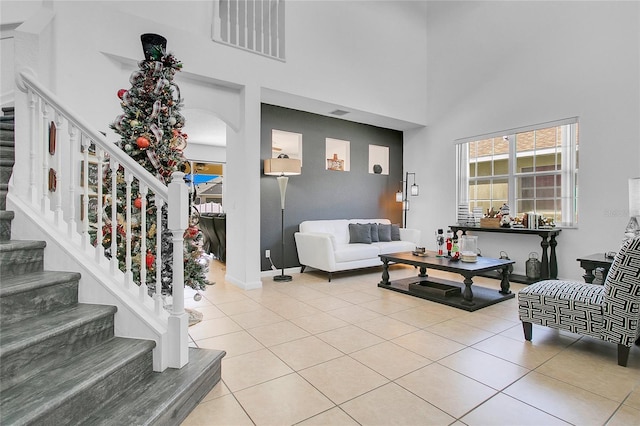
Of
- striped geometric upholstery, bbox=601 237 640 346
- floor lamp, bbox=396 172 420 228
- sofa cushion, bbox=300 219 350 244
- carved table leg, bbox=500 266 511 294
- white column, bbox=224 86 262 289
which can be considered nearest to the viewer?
striped geometric upholstery, bbox=601 237 640 346

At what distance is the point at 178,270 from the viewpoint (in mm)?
1969

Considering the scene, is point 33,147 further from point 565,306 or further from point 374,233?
point 374,233

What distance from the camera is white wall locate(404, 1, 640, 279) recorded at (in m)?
4.45

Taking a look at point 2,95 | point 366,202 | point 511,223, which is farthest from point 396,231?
point 2,95

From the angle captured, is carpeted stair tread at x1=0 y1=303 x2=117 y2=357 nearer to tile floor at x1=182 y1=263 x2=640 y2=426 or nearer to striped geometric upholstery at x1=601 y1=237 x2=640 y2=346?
tile floor at x1=182 y1=263 x2=640 y2=426

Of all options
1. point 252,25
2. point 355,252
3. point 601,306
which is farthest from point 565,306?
point 252,25

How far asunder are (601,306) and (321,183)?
4.36 metres

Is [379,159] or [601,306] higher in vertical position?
[379,159]

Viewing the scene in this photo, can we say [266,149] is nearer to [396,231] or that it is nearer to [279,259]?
[279,259]

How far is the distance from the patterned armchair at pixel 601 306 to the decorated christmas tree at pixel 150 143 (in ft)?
9.85

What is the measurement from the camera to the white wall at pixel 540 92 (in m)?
4.45

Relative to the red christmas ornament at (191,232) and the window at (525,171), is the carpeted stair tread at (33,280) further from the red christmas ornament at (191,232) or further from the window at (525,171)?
the window at (525,171)

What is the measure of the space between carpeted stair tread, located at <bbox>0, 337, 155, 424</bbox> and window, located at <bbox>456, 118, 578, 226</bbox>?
5.76m

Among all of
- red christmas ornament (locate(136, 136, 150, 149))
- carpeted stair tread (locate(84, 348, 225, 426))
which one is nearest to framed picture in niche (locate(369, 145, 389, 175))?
red christmas ornament (locate(136, 136, 150, 149))
